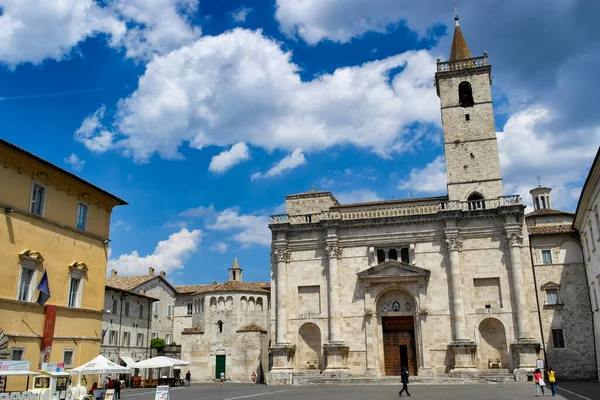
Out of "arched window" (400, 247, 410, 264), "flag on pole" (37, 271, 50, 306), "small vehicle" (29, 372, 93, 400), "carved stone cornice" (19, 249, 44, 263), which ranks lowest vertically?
"small vehicle" (29, 372, 93, 400)

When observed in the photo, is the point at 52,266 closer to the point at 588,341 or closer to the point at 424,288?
the point at 424,288

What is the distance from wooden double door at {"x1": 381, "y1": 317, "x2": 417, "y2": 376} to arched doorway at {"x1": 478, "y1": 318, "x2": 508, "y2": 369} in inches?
187

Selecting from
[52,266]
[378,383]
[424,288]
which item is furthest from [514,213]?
[52,266]

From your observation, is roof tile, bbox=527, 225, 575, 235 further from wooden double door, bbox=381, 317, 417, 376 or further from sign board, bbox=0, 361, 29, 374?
sign board, bbox=0, 361, 29, 374

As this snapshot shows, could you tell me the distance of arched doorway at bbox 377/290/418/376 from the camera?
38.7 meters

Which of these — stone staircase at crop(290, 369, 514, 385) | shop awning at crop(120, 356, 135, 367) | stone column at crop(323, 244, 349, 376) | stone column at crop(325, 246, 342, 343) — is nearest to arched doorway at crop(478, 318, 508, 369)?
stone staircase at crop(290, 369, 514, 385)

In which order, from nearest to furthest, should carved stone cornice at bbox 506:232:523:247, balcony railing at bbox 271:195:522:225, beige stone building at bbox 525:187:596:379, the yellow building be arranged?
the yellow building < beige stone building at bbox 525:187:596:379 < carved stone cornice at bbox 506:232:523:247 < balcony railing at bbox 271:195:522:225

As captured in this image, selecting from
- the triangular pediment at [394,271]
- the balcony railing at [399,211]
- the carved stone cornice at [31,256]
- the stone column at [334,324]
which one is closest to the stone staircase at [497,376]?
the triangular pediment at [394,271]

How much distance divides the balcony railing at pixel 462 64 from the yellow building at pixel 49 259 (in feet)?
96.2

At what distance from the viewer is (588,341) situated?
116ft

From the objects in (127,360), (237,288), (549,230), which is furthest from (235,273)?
(549,230)

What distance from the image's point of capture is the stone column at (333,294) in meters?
39.1

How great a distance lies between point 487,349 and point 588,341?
6.46 meters

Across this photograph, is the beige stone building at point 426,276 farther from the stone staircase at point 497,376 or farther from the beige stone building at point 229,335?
the beige stone building at point 229,335
